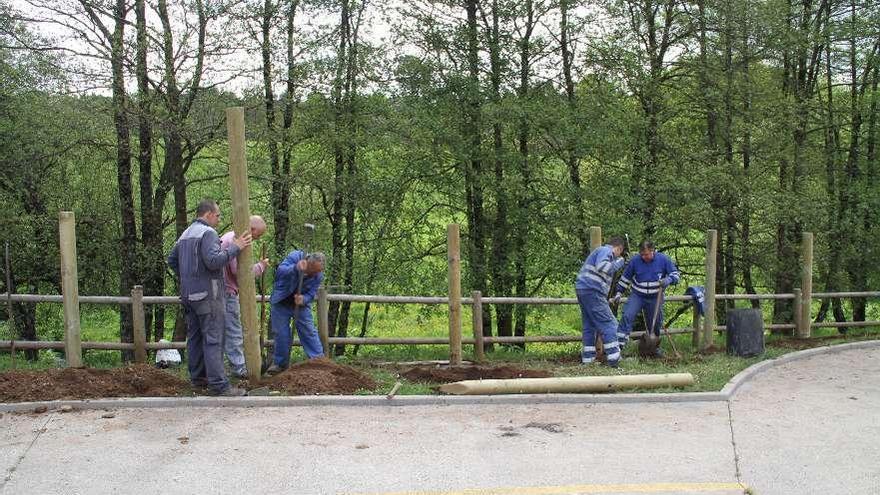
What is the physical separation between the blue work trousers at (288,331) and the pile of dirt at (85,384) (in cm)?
131

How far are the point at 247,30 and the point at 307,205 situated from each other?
4.25m

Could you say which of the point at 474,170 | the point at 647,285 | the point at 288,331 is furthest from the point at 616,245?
the point at 474,170

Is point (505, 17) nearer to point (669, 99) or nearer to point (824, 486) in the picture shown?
point (669, 99)

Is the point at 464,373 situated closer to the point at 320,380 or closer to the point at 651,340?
the point at 320,380

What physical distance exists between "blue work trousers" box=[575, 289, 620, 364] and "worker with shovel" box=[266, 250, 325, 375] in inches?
126

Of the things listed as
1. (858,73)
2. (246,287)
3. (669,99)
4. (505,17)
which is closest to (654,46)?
(669,99)

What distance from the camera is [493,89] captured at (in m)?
18.4

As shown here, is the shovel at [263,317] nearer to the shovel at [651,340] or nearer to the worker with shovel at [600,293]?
the worker with shovel at [600,293]

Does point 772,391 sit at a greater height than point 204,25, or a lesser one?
lesser

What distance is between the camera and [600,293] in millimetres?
9961

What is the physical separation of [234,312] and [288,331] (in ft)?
2.21

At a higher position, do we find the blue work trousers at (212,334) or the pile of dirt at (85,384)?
the blue work trousers at (212,334)

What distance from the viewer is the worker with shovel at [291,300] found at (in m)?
8.97

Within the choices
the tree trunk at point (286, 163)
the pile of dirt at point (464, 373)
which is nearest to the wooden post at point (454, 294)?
the pile of dirt at point (464, 373)
